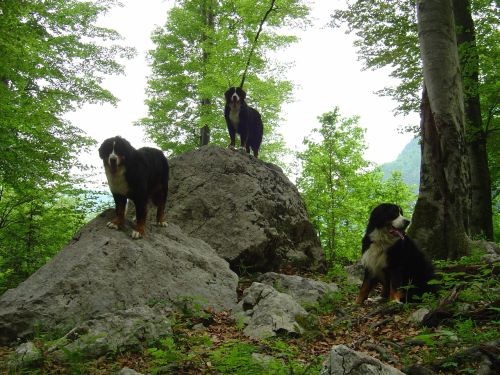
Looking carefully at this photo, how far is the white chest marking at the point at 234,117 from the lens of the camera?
1038cm

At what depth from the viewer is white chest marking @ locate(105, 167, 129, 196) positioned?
5.76 m

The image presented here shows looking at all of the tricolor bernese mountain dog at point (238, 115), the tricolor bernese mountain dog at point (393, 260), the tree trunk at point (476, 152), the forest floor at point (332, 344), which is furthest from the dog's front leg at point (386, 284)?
the tree trunk at point (476, 152)

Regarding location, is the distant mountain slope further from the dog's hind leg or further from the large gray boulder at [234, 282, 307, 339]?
the large gray boulder at [234, 282, 307, 339]

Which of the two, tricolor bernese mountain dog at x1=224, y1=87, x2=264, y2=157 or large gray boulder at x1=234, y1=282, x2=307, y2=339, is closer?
large gray boulder at x1=234, y1=282, x2=307, y2=339

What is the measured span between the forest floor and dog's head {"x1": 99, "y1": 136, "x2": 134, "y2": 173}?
2245mm

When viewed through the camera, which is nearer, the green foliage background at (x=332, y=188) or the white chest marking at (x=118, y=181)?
the white chest marking at (x=118, y=181)

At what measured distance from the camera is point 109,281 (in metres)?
5.02

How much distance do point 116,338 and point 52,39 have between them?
1167 centimetres

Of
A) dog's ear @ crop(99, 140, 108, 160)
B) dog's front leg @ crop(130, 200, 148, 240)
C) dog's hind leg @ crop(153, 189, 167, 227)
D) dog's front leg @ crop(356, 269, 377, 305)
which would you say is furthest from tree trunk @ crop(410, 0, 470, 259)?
dog's ear @ crop(99, 140, 108, 160)

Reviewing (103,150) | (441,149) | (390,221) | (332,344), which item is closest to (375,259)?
(390,221)

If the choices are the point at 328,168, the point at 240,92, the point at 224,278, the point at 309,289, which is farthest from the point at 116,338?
the point at 328,168

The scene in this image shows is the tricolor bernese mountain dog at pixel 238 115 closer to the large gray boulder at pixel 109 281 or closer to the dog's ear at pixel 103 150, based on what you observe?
the large gray boulder at pixel 109 281

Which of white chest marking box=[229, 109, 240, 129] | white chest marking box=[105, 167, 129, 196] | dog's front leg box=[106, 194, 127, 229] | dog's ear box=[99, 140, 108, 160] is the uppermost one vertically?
white chest marking box=[229, 109, 240, 129]

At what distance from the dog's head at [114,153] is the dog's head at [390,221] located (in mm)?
3592
